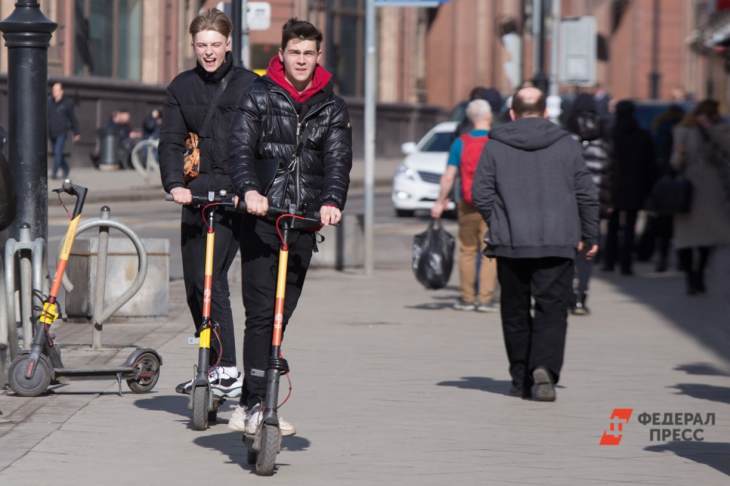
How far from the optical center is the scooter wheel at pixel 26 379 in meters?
8.80

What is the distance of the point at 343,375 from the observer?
996 cm

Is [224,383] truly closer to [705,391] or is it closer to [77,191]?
[77,191]

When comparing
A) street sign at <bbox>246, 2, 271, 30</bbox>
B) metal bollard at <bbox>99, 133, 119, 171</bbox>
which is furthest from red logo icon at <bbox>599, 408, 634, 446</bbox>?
metal bollard at <bbox>99, 133, 119, 171</bbox>

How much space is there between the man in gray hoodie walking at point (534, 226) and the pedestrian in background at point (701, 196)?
5.94 m

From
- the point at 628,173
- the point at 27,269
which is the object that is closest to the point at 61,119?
the point at 628,173

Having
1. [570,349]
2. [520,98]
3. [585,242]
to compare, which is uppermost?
[520,98]

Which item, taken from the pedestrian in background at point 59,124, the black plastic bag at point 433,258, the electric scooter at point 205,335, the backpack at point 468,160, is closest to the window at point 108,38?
the pedestrian in background at point 59,124

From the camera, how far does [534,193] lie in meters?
9.46

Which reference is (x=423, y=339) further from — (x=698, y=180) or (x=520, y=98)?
(x=698, y=180)

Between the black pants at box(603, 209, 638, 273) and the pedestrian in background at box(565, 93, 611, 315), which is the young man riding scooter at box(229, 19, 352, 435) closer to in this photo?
the pedestrian in background at box(565, 93, 611, 315)

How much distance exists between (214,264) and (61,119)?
24704 millimetres

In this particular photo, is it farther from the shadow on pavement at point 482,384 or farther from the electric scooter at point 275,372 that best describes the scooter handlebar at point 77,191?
the shadow on pavement at point 482,384

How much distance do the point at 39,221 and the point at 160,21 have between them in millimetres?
29019

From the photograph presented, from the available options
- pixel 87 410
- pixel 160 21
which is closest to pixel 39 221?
pixel 87 410
